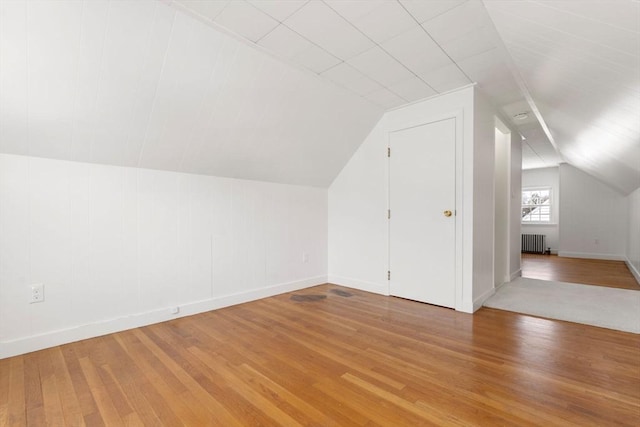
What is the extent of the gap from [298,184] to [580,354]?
3.12m

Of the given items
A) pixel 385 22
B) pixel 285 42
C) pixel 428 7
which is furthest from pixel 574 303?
pixel 285 42

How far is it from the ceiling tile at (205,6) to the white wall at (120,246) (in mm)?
1432

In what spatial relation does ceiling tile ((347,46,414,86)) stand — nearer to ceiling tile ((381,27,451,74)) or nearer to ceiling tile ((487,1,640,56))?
ceiling tile ((381,27,451,74))

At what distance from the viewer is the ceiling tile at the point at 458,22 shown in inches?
71.9

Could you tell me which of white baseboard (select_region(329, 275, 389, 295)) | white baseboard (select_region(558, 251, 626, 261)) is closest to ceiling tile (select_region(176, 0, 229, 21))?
white baseboard (select_region(329, 275, 389, 295))

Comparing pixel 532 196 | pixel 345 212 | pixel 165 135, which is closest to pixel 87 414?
pixel 165 135

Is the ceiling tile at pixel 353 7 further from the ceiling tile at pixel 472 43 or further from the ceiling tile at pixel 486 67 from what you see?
the ceiling tile at pixel 486 67

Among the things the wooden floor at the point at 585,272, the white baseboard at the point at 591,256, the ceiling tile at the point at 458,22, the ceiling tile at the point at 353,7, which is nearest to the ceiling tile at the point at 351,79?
the ceiling tile at the point at 353,7

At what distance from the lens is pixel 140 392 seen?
1.56 metres

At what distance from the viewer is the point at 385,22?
1953 millimetres

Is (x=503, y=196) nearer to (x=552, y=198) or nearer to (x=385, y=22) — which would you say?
(x=385, y=22)

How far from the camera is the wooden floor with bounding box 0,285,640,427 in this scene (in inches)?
54.2

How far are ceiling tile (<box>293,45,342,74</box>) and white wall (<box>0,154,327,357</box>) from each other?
1446mm

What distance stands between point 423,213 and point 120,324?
121 inches
